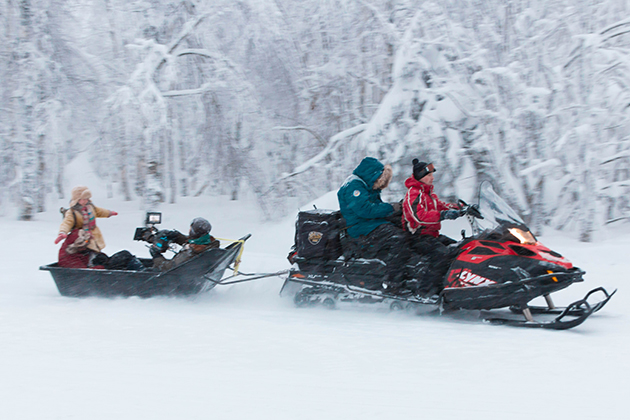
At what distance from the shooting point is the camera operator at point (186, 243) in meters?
5.63

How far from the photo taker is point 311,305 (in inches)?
214

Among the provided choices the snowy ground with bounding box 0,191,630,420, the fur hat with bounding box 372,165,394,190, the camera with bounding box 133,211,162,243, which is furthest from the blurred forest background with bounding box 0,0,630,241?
the camera with bounding box 133,211,162,243

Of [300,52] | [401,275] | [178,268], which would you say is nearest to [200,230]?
[178,268]

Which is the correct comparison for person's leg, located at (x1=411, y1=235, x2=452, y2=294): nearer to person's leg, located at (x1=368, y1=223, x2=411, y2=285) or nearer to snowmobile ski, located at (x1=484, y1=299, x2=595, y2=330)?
person's leg, located at (x1=368, y1=223, x2=411, y2=285)

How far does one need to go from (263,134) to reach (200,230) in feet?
19.5

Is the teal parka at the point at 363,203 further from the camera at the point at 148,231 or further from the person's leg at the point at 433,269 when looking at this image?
the camera at the point at 148,231

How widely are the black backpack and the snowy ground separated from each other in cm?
59

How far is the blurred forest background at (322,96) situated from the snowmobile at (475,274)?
3.75 meters

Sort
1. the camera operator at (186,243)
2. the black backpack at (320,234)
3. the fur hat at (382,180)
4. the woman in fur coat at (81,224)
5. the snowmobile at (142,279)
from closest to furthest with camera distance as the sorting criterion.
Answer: the fur hat at (382,180) → the black backpack at (320,234) → the snowmobile at (142,279) → the camera operator at (186,243) → the woman in fur coat at (81,224)

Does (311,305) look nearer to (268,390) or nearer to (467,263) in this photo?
(467,263)

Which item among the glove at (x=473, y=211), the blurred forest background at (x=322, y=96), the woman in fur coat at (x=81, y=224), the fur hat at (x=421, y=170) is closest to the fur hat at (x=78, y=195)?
the woman in fur coat at (x=81, y=224)

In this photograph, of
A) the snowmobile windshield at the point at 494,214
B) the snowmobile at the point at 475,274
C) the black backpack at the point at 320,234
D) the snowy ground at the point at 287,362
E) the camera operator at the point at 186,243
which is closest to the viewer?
the snowy ground at the point at 287,362

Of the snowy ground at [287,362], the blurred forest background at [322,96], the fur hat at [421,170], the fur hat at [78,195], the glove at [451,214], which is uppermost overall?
the blurred forest background at [322,96]

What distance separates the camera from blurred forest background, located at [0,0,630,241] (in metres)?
8.59
